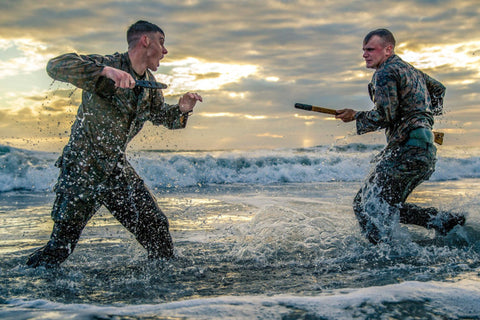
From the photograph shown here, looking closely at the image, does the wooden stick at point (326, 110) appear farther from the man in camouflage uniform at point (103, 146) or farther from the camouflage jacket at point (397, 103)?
the man in camouflage uniform at point (103, 146)

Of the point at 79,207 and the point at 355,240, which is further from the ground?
the point at 79,207

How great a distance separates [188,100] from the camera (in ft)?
13.3

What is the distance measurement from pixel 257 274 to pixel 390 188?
61.2 inches

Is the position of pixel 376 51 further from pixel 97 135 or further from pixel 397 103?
pixel 97 135

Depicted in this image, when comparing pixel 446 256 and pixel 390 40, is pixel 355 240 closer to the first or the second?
pixel 446 256

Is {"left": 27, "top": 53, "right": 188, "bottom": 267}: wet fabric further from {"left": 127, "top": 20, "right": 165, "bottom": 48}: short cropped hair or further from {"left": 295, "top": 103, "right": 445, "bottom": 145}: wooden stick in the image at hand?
{"left": 295, "top": 103, "right": 445, "bottom": 145}: wooden stick

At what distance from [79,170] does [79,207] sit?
307 mm

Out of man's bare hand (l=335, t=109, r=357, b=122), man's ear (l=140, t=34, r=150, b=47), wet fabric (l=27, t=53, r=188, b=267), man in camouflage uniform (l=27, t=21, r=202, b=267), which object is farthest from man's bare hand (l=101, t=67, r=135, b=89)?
man's bare hand (l=335, t=109, r=357, b=122)

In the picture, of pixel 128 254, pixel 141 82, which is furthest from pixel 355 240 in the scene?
pixel 141 82

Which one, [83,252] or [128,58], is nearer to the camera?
[128,58]

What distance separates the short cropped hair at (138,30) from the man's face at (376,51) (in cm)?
204

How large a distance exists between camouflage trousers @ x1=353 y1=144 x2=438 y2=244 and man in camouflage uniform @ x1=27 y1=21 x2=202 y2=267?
202cm

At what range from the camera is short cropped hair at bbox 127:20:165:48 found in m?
3.71

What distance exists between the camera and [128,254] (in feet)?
15.1
